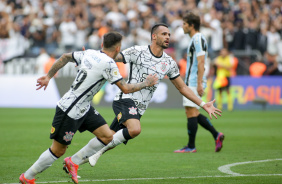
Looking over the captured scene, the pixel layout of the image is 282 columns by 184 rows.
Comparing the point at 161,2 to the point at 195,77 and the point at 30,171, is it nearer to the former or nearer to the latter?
the point at 195,77

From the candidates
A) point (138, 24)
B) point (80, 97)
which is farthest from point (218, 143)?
point (138, 24)

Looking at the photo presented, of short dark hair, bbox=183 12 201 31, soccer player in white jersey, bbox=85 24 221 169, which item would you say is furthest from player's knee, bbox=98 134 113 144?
short dark hair, bbox=183 12 201 31

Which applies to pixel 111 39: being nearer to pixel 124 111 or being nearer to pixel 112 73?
pixel 112 73

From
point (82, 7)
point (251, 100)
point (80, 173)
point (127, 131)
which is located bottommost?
point (251, 100)

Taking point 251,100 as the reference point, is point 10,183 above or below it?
above

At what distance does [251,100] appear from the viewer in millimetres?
23156

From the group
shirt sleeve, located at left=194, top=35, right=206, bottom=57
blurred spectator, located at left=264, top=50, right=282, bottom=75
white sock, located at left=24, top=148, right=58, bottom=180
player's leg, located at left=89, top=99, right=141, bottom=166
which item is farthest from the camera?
blurred spectator, located at left=264, top=50, right=282, bottom=75

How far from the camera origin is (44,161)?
21.4 ft

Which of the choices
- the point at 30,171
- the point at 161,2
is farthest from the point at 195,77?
the point at 161,2

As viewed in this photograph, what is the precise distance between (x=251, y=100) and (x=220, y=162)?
1480 centimetres

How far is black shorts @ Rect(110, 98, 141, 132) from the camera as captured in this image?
25.8 ft

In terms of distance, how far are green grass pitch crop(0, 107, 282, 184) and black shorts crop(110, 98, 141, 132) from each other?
0.77 metres

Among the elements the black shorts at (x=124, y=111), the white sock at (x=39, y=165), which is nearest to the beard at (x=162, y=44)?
the black shorts at (x=124, y=111)

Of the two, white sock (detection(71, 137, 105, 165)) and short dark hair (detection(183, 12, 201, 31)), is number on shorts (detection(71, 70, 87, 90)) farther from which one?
short dark hair (detection(183, 12, 201, 31))
